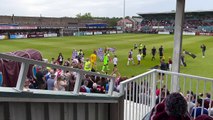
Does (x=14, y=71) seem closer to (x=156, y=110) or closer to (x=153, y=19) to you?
(x=156, y=110)

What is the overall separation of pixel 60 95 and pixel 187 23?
250 ft

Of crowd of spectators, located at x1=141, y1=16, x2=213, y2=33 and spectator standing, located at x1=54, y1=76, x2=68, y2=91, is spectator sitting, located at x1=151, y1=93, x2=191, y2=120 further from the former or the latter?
crowd of spectators, located at x1=141, y1=16, x2=213, y2=33

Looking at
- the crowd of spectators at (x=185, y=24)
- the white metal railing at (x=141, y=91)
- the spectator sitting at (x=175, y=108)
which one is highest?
the crowd of spectators at (x=185, y=24)

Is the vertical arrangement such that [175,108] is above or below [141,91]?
above

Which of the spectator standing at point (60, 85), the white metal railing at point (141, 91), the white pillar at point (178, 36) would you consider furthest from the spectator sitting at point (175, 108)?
the white pillar at point (178, 36)

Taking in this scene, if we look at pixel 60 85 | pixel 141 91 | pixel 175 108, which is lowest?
pixel 141 91

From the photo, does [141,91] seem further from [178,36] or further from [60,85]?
[60,85]

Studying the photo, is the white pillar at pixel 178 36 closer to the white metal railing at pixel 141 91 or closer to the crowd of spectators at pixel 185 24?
the white metal railing at pixel 141 91

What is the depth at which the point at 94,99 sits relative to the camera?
13.6 ft

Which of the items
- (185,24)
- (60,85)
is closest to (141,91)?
(60,85)

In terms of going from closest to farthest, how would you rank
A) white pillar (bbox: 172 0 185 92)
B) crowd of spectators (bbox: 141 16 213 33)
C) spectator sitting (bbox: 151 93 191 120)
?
1. spectator sitting (bbox: 151 93 191 120)
2. white pillar (bbox: 172 0 185 92)
3. crowd of spectators (bbox: 141 16 213 33)

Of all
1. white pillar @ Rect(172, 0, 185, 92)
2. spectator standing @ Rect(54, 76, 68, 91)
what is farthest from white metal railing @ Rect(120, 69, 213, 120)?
spectator standing @ Rect(54, 76, 68, 91)

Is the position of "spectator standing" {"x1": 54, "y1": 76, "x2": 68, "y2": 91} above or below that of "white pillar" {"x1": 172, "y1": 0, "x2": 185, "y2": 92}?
below

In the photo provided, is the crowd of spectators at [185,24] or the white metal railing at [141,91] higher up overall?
the crowd of spectators at [185,24]
